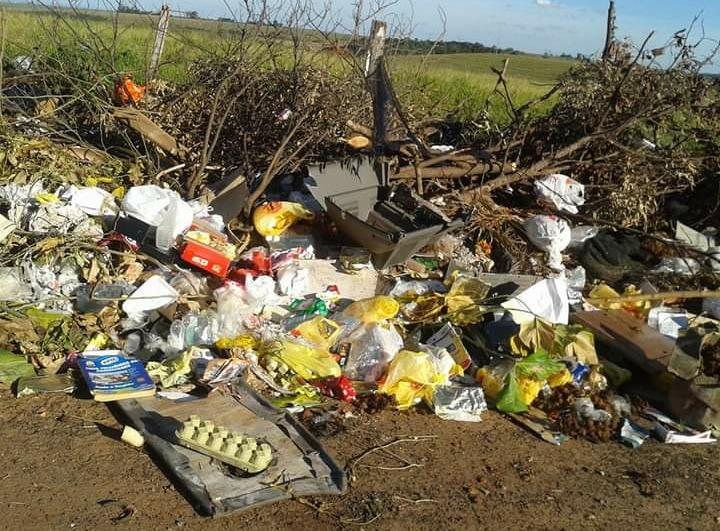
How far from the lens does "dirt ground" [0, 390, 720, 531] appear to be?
10.2ft

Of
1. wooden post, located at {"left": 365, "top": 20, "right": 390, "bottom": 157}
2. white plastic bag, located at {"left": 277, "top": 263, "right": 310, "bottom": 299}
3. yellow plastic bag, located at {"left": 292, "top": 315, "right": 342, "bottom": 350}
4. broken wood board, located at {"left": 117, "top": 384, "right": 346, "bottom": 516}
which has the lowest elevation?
broken wood board, located at {"left": 117, "top": 384, "right": 346, "bottom": 516}

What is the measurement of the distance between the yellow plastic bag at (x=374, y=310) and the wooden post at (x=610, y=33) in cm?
381

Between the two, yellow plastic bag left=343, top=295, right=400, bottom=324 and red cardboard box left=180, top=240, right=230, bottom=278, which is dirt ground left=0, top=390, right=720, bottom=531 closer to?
yellow plastic bag left=343, top=295, right=400, bottom=324

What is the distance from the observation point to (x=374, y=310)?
4.77m

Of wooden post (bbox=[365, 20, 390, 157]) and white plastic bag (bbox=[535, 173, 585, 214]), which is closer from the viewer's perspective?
wooden post (bbox=[365, 20, 390, 157])

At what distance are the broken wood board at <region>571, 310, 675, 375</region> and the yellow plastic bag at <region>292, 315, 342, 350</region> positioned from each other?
177 centimetres

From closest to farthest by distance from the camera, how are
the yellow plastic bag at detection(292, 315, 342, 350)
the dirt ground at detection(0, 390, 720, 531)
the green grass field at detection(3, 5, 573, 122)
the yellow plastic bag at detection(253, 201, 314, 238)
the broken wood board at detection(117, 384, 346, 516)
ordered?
the dirt ground at detection(0, 390, 720, 531) → the broken wood board at detection(117, 384, 346, 516) → the yellow plastic bag at detection(292, 315, 342, 350) → the yellow plastic bag at detection(253, 201, 314, 238) → the green grass field at detection(3, 5, 573, 122)

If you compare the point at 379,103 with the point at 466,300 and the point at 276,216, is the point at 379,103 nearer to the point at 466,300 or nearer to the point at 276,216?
the point at 276,216

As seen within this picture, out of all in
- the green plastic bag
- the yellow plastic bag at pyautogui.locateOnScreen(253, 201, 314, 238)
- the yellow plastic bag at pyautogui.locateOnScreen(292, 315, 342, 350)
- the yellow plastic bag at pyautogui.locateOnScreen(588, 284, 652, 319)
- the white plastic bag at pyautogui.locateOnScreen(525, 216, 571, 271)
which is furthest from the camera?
the white plastic bag at pyautogui.locateOnScreen(525, 216, 571, 271)

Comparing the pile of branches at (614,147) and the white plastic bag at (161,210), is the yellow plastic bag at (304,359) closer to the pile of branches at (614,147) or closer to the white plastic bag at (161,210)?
the white plastic bag at (161,210)

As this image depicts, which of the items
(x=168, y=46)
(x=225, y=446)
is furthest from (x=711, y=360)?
(x=168, y=46)

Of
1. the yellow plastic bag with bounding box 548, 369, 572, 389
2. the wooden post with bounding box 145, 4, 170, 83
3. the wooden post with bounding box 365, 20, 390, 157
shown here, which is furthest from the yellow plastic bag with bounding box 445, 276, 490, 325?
the wooden post with bounding box 145, 4, 170, 83

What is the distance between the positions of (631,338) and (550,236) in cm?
117

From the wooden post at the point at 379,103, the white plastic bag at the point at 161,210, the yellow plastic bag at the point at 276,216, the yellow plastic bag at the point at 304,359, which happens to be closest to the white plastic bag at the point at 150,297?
the white plastic bag at the point at 161,210
